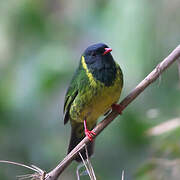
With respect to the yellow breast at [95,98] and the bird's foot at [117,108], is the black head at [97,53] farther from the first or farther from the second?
the bird's foot at [117,108]

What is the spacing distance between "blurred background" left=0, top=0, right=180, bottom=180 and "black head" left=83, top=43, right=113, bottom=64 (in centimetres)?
31

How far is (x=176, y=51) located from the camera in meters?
2.22

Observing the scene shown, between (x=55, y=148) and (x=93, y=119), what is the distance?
138 cm

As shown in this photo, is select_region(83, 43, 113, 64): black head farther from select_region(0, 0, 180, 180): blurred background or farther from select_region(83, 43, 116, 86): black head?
select_region(0, 0, 180, 180): blurred background

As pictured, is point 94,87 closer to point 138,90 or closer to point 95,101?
point 95,101

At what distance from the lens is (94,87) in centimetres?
315

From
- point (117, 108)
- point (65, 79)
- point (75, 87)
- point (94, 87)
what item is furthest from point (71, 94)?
point (65, 79)

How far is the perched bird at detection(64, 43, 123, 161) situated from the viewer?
10.1 feet

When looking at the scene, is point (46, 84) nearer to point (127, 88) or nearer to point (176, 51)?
point (127, 88)

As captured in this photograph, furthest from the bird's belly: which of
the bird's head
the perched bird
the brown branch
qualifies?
the brown branch

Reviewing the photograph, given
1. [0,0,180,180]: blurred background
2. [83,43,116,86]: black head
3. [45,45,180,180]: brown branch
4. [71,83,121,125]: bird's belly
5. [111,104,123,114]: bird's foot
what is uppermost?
[0,0,180,180]: blurred background

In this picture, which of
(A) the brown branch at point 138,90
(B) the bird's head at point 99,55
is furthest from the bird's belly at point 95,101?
(A) the brown branch at point 138,90

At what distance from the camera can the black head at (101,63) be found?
3.14 meters

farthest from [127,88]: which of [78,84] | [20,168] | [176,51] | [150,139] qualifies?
[176,51]
